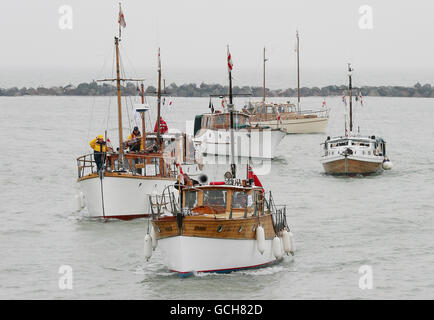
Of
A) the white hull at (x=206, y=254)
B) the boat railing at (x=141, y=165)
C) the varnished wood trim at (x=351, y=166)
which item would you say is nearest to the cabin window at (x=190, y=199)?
the white hull at (x=206, y=254)

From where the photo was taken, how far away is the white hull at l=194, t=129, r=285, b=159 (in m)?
71.1

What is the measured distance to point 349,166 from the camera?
6009 cm

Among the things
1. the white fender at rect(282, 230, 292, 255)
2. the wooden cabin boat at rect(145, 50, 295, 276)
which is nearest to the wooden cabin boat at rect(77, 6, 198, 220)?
the wooden cabin boat at rect(145, 50, 295, 276)

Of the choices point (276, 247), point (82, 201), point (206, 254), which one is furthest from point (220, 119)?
point (206, 254)

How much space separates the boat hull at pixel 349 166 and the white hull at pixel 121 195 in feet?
65.9

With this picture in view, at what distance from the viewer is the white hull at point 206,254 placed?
29500mm

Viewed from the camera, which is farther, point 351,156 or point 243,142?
point 243,142

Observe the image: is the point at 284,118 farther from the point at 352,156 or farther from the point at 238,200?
the point at 238,200

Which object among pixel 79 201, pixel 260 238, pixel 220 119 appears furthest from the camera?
pixel 220 119

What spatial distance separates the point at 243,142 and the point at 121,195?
99.3 feet

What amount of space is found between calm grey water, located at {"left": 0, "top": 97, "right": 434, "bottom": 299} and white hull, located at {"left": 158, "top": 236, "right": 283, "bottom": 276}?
354mm

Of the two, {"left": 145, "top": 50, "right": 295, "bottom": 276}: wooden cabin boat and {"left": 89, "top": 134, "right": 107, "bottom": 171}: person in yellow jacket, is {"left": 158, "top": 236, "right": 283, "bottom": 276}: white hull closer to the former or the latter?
{"left": 145, "top": 50, "right": 295, "bottom": 276}: wooden cabin boat

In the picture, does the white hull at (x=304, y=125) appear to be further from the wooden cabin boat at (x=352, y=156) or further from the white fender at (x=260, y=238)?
the white fender at (x=260, y=238)

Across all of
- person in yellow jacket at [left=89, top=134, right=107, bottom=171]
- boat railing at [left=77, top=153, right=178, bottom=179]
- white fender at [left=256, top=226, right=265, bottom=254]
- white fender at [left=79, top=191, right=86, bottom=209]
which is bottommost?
white fender at [left=79, top=191, right=86, bottom=209]
